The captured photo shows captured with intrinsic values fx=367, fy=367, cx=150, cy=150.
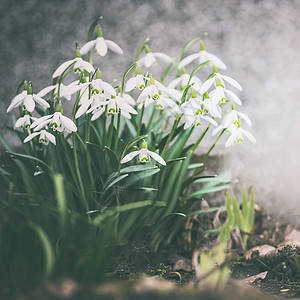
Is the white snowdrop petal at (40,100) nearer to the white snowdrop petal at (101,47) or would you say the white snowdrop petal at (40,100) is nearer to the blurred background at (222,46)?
the white snowdrop petal at (101,47)

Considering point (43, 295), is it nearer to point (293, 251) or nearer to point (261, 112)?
point (293, 251)

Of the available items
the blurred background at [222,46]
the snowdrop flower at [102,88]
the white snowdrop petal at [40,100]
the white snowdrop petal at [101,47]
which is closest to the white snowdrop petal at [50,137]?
the white snowdrop petal at [40,100]

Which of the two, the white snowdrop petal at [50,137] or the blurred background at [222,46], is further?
the blurred background at [222,46]

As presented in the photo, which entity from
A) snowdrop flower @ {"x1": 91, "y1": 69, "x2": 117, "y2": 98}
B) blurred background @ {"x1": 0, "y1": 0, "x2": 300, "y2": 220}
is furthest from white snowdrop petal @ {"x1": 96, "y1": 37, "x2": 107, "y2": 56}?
blurred background @ {"x1": 0, "y1": 0, "x2": 300, "y2": 220}

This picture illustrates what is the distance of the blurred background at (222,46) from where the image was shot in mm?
1832

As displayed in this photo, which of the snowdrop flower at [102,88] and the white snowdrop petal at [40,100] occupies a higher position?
the snowdrop flower at [102,88]

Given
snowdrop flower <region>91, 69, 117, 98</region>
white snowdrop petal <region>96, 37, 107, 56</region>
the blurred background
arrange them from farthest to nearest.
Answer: the blurred background, white snowdrop petal <region>96, 37, 107, 56</region>, snowdrop flower <region>91, 69, 117, 98</region>

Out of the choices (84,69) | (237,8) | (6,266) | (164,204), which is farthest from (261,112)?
(6,266)

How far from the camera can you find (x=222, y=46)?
1.88 meters

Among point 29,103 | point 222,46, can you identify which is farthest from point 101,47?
point 222,46

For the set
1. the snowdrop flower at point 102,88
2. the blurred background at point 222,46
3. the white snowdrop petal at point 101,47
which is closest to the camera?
the snowdrop flower at point 102,88

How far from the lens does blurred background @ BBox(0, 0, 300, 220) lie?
1.83 metres

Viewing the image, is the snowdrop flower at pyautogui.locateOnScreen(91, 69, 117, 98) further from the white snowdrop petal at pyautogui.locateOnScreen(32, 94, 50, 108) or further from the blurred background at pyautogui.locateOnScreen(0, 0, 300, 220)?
the blurred background at pyautogui.locateOnScreen(0, 0, 300, 220)

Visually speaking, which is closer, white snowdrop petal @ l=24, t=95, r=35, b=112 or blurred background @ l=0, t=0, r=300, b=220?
white snowdrop petal @ l=24, t=95, r=35, b=112
